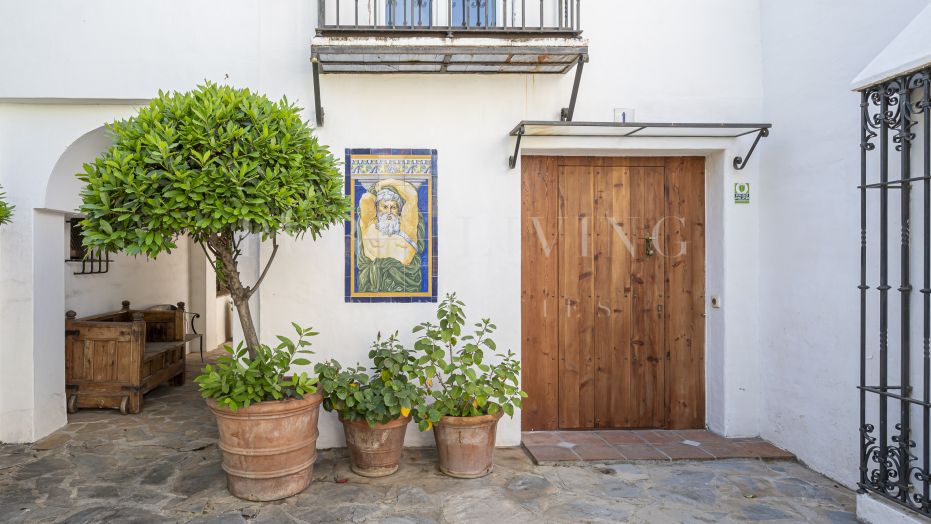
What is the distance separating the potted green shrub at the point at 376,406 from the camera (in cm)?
395

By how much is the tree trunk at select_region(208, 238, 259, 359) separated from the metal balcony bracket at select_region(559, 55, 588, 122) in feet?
8.64

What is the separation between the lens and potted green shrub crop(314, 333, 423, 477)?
155 inches

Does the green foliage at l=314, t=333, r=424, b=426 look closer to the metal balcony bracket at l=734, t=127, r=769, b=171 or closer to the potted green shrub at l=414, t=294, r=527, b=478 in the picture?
the potted green shrub at l=414, t=294, r=527, b=478

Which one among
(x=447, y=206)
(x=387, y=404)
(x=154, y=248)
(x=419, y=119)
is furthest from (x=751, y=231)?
(x=154, y=248)

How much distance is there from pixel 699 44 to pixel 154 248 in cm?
426

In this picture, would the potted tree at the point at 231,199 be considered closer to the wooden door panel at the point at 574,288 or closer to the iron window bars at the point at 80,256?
the wooden door panel at the point at 574,288

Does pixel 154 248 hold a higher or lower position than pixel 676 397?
higher

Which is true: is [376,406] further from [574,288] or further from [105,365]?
[105,365]

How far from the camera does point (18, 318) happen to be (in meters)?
4.68

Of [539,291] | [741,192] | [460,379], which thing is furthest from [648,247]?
[460,379]

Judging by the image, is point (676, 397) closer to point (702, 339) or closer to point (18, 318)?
point (702, 339)

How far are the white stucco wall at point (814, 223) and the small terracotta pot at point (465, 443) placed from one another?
89.0 inches

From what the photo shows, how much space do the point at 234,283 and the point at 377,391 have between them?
1165 millimetres

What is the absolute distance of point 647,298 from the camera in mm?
5059
